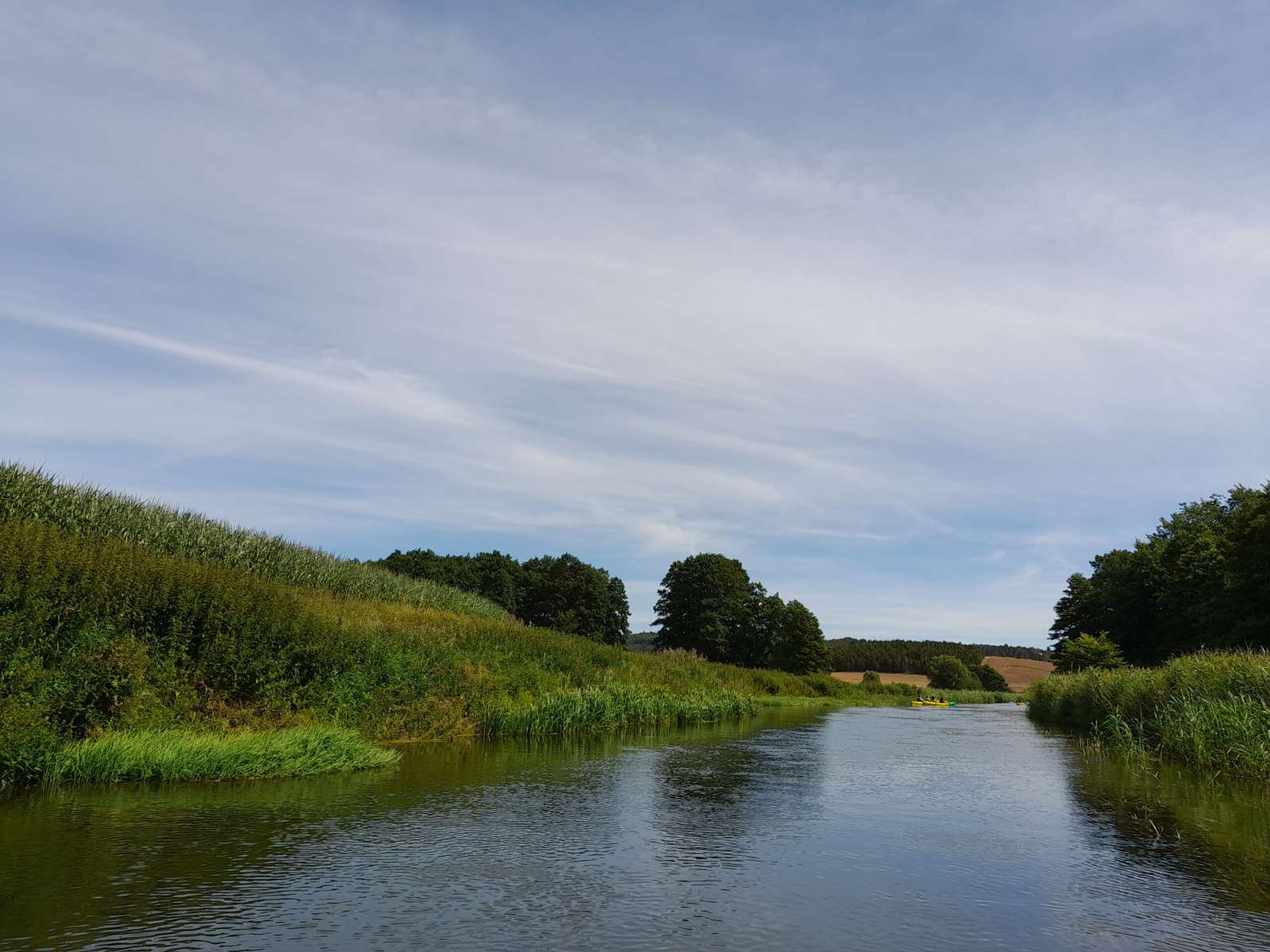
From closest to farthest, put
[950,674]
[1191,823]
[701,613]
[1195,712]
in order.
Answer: [1191,823] → [1195,712] → [701,613] → [950,674]

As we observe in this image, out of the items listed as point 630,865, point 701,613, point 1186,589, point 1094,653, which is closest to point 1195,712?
point 630,865

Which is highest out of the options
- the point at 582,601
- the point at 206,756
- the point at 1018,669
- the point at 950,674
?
the point at 582,601

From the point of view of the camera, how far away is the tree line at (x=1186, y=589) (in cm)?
4347

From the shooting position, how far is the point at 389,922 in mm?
7590

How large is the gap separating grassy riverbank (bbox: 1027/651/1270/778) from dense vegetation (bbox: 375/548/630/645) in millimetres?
60209

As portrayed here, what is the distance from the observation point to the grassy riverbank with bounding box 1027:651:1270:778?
18.2 metres

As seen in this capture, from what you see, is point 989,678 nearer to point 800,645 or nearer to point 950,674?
point 950,674

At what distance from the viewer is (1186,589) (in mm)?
57250

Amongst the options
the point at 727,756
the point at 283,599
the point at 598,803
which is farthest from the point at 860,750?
the point at 283,599

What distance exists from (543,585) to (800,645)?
Result: 34.2 m

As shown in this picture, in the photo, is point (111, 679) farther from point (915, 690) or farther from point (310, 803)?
point (915, 690)

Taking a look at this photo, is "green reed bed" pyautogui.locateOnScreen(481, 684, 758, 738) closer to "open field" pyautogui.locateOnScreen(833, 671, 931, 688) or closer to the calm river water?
the calm river water

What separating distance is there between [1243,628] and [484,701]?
40819mm

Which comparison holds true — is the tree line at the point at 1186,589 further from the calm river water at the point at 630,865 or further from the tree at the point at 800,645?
the calm river water at the point at 630,865
